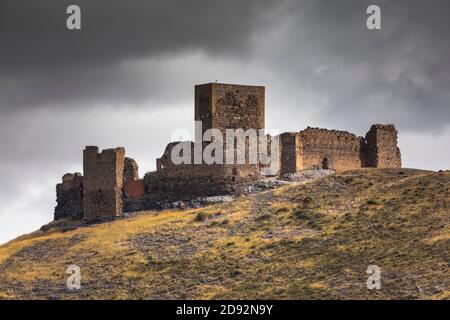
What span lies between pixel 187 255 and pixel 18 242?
15.2 meters

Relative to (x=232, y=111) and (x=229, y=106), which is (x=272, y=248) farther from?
(x=229, y=106)

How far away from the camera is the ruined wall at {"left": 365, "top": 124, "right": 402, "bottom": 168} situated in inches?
3730

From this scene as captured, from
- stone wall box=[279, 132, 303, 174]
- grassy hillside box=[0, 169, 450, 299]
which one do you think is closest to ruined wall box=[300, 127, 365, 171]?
stone wall box=[279, 132, 303, 174]

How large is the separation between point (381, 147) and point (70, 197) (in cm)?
2023

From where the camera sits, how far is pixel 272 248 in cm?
7450

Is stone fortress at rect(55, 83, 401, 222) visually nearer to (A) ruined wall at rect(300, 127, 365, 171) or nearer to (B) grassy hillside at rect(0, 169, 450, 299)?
(A) ruined wall at rect(300, 127, 365, 171)

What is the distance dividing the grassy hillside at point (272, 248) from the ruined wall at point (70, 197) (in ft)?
13.0

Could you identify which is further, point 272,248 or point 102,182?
point 102,182

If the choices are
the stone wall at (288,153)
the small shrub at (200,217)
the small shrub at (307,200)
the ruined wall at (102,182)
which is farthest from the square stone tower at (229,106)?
the small shrub at (307,200)

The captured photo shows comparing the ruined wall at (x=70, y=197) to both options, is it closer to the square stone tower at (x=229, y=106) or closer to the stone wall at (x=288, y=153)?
the square stone tower at (x=229, y=106)

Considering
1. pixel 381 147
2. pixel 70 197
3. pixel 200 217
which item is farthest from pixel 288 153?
pixel 70 197

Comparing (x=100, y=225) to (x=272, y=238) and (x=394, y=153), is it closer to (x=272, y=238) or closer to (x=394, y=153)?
(x=272, y=238)

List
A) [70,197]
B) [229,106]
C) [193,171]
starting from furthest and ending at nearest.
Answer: [70,197] < [229,106] < [193,171]

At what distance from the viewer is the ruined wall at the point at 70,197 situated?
90.1 meters
